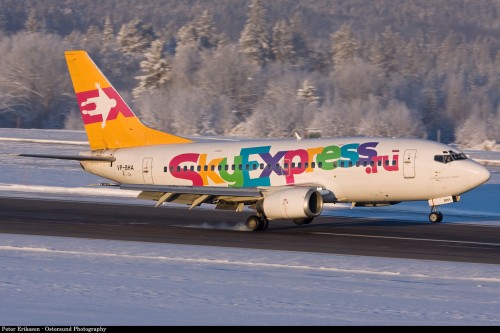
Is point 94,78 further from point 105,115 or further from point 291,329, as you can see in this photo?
point 291,329

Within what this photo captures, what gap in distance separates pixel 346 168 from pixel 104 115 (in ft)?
31.9

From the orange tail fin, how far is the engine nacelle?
6372 mm

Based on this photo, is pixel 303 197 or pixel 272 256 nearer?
pixel 272 256

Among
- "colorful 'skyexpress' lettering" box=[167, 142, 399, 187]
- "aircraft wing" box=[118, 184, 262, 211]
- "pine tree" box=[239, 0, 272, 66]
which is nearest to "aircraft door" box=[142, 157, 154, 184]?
"colorful 'skyexpress' lettering" box=[167, 142, 399, 187]

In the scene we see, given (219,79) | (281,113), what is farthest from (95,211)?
(219,79)

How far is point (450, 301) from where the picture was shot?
64.3 feet

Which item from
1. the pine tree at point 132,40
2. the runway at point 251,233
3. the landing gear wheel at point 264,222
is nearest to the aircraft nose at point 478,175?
the runway at point 251,233

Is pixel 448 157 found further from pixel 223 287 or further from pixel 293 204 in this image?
pixel 223 287

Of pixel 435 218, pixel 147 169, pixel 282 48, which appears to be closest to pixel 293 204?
pixel 435 218

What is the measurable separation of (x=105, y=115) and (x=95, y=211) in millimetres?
3640

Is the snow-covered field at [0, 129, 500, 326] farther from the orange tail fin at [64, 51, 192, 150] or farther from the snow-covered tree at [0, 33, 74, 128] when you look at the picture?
the snow-covered tree at [0, 33, 74, 128]

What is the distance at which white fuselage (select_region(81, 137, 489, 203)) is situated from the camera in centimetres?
3278

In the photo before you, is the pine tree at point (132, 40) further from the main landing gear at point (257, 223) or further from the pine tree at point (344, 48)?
the main landing gear at point (257, 223)

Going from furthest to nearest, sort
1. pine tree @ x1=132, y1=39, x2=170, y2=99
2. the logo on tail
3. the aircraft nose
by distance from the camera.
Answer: pine tree @ x1=132, y1=39, x2=170, y2=99 < the logo on tail < the aircraft nose
